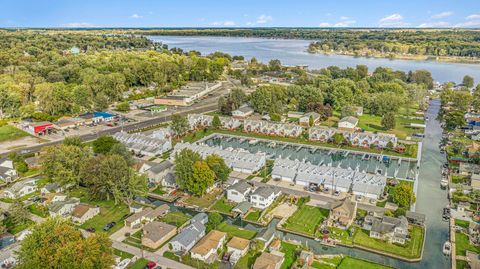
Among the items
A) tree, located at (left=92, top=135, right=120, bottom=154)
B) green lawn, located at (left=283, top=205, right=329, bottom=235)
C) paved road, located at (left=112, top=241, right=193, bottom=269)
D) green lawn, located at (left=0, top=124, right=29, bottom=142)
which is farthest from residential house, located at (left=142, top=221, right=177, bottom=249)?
green lawn, located at (left=0, top=124, right=29, bottom=142)

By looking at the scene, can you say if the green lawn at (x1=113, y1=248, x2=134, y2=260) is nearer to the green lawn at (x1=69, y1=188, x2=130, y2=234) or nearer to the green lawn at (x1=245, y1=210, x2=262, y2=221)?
the green lawn at (x1=69, y1=188, x2=130, y2=234)

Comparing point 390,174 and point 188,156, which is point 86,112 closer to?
point 188,156

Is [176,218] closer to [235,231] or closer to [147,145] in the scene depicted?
[235,231]

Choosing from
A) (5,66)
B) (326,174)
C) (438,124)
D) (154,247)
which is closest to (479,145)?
(438,124)

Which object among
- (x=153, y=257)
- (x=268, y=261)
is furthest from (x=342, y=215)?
(x=153, y=257)

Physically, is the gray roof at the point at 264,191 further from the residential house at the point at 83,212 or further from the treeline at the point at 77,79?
the treeline at the point at 77,79
